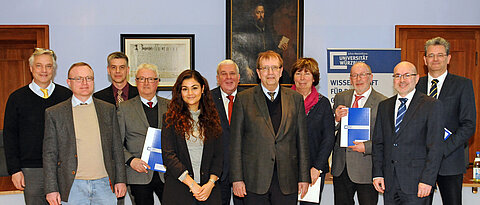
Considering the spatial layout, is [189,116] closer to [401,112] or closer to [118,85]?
[118,85]

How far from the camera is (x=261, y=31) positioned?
5289 millimetres

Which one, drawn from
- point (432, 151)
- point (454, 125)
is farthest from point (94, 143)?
point (454, 125)

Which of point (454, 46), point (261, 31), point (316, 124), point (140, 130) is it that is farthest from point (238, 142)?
point (454, 46)

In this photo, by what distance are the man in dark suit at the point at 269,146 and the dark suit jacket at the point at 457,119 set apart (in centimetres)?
111

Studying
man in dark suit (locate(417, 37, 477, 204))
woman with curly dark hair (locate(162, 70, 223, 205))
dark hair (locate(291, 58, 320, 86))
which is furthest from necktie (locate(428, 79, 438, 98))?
woman with curly dark hair (locate(162, 70, 223, 205))

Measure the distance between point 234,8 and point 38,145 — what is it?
3076 mm

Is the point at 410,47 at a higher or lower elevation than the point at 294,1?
lower

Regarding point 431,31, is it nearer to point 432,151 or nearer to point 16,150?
point 432,151

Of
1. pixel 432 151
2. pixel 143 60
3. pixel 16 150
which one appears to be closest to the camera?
pixel 432 151

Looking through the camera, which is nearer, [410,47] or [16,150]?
[16,150]

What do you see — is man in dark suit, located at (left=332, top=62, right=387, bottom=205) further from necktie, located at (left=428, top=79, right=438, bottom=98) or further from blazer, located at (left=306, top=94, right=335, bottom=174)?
necktie, located at (left=428, top=79, right=438, bottom=98)

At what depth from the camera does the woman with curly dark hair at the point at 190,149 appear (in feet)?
8.76

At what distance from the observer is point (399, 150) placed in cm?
282

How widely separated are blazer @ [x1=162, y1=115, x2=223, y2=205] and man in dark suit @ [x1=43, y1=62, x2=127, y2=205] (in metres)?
0.48
